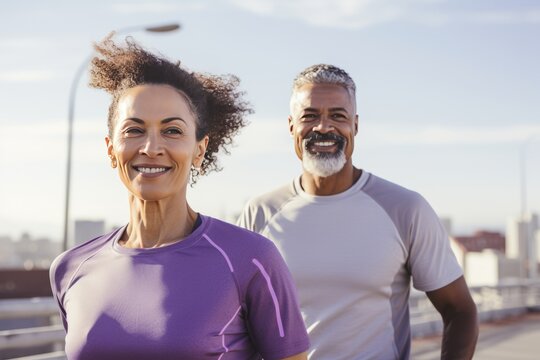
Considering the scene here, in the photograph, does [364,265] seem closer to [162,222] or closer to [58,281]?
[162,222]

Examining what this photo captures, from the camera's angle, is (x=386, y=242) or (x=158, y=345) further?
(x=386, y=242)

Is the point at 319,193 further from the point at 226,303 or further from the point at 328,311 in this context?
the point at 226,303

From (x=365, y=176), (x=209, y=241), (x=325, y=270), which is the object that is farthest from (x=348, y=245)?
(x=209, y=241)

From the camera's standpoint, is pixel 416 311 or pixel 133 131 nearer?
pixel 133 131

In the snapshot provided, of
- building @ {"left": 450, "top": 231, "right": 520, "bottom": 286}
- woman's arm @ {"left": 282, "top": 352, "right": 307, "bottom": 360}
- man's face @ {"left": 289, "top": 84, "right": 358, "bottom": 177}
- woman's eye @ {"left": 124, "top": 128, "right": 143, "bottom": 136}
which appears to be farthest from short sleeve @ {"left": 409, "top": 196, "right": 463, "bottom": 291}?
building @ {"left": 450, "top": 231, "right": 520, "bottom": 286}

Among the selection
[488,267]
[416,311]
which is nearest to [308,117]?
[416,311]

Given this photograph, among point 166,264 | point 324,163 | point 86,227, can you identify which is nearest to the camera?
point 166,264

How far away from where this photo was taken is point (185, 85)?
2434 millimetres

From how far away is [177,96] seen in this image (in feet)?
7.78

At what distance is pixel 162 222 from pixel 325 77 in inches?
56.8

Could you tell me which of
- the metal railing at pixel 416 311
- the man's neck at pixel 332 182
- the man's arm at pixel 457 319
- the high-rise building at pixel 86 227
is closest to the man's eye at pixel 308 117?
the man's neck at pixel 332 182

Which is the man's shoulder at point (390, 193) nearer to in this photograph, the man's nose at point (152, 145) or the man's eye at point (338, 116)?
the man's eye at point (338, 116)

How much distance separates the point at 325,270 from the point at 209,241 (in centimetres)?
123

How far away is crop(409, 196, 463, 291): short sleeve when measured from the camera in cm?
338
